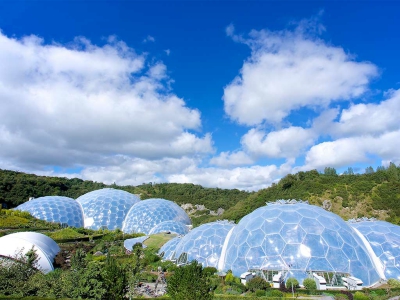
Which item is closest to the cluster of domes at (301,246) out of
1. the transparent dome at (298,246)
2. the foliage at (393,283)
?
the transparent dome at (298,246)

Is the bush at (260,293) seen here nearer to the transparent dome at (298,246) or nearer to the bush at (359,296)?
the transparent dome at (298,246)

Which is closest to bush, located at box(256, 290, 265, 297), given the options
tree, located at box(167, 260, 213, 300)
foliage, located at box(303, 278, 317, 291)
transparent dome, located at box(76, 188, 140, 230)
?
foliage, located at box(303, 278, 317, 291)

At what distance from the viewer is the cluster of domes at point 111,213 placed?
43531mm

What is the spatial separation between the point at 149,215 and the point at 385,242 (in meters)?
34.3

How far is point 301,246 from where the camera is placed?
18.1m

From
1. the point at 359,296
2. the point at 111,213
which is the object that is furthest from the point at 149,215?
the point at 359,296

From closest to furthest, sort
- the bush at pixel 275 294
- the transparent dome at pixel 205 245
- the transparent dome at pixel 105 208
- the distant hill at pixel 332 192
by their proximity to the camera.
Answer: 1. the bush at pixel 275 294
2. the transparent dome at pixel 205 245
3. the transparent dome at pixel 105 208
4. the distant hill at pixel 332 192

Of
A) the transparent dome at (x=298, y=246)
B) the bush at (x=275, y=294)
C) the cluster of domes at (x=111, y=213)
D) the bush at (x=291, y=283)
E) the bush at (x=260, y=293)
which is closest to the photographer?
the bush at (x=275, y=294)

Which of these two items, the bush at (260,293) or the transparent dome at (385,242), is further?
the transparent dome at (385,242)

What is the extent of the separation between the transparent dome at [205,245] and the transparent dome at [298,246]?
114cm

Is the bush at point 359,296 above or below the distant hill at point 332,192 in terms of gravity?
below

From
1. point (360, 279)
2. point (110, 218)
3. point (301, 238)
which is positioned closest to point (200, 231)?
point (301, 238)

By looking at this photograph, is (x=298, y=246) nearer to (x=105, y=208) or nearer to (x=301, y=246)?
(x=301, y=246)

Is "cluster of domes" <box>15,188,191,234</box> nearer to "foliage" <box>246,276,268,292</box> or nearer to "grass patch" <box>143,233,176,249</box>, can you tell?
"grass patch" <box>143,233,176,249</box>
